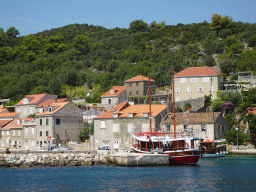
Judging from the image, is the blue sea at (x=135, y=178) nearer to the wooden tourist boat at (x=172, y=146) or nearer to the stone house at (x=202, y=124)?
the wooden tourist boat at (x=172, y=146)

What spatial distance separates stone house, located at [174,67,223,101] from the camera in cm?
7457

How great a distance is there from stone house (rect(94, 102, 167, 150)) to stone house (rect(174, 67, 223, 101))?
11.9 metres

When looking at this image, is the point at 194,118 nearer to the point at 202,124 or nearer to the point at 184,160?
the point at 202,124

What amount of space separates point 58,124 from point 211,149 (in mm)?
27495

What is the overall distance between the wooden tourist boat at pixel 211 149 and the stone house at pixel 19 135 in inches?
1223

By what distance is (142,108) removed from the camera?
6569 cm

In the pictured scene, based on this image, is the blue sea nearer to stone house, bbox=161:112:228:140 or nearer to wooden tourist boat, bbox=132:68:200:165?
wooden tourist boat, bbox=132:68:200:165

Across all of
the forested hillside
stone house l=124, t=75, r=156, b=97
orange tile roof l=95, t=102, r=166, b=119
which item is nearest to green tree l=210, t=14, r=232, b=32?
the forested hillside

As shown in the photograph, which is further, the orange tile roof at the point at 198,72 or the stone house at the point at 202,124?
the orange tile roof at the point at 198,72

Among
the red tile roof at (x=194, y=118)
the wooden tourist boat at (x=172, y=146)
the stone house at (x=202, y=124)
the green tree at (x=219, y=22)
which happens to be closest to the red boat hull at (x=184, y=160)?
the wooden tourist boat at (x=172, y=146)

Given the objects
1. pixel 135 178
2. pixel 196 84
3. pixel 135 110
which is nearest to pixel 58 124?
pixel 135 110

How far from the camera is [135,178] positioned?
124 ft

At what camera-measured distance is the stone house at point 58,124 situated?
69.5 metres

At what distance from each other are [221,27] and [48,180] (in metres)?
112
